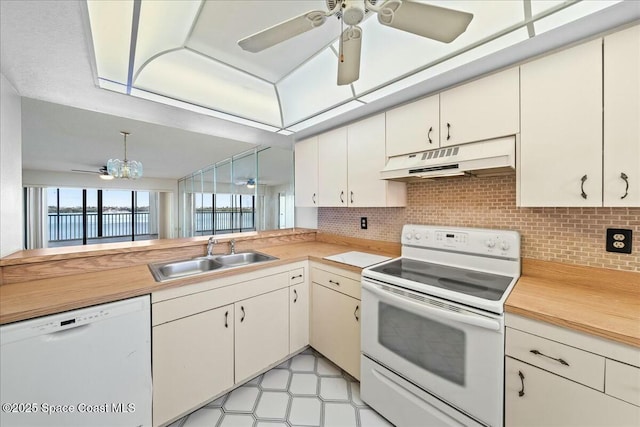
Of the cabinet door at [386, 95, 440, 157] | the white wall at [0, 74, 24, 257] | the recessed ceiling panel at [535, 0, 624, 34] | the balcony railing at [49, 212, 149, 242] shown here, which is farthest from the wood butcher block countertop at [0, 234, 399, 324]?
the balcony railing at [49, 212, 149, 242]

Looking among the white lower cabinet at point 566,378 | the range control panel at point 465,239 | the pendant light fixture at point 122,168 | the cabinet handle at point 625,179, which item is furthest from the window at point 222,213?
the cabinet handle at point 625,179

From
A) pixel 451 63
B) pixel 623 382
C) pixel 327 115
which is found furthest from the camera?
pixel 327 115

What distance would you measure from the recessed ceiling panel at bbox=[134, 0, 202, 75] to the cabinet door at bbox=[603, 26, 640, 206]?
1.98m

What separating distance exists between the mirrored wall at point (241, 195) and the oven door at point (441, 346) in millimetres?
2077

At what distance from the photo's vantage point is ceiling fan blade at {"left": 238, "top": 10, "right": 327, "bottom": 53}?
96cm

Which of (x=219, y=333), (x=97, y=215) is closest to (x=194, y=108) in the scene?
(x=219, y=333)

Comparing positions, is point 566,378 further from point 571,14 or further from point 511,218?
point 571,14

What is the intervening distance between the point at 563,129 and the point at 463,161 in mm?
442

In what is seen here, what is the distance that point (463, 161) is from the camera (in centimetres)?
142

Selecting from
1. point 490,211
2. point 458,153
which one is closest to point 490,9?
point 458,153

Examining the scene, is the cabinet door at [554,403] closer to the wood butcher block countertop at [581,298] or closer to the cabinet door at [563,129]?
the wood butcher block countertop at [581,298]

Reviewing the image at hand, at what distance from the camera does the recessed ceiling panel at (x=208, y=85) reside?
1774 millimetres

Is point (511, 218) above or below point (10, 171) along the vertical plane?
below

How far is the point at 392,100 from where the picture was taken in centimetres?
191
